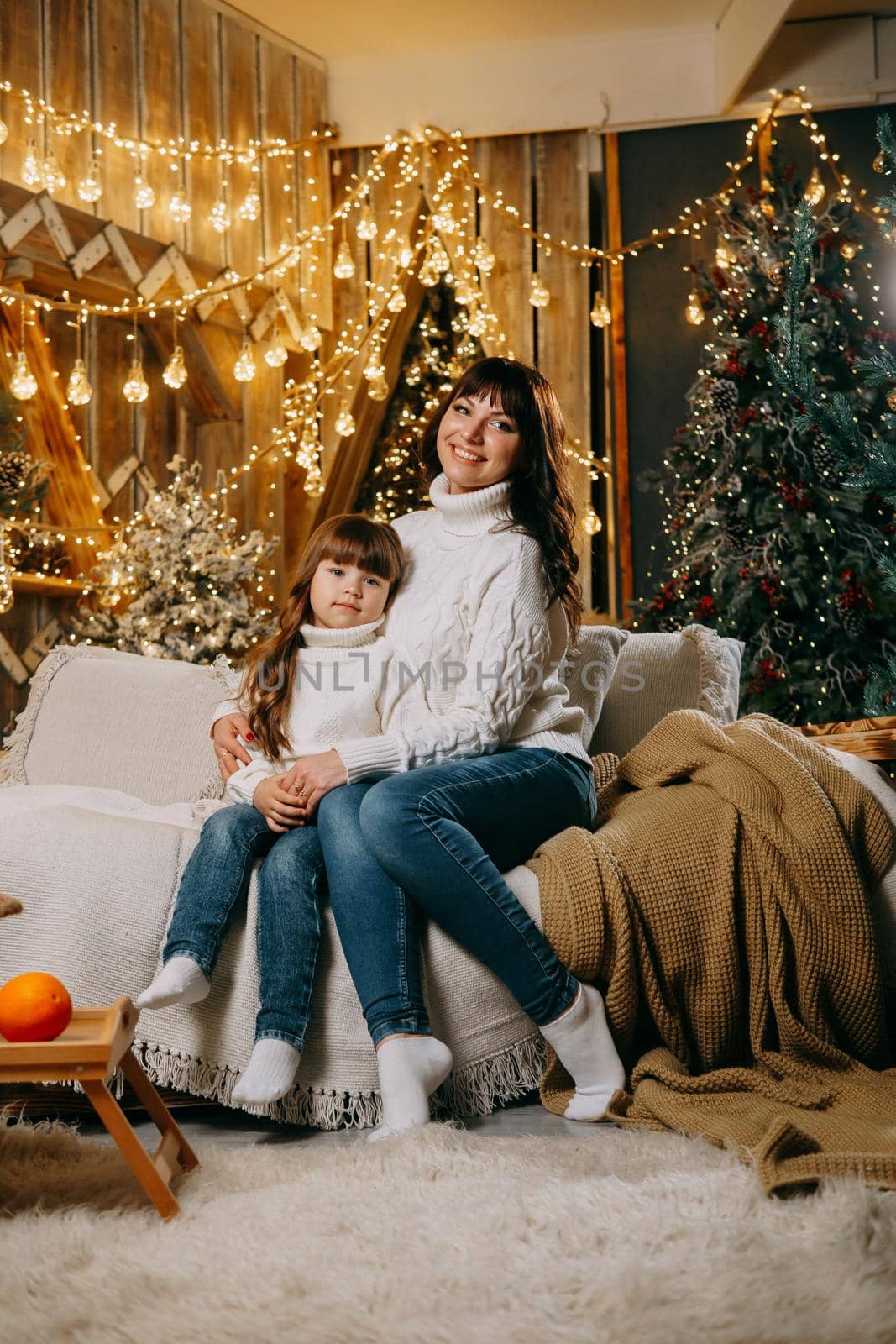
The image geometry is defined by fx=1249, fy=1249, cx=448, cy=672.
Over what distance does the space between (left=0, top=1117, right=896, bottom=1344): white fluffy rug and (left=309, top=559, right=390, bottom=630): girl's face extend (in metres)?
0.97

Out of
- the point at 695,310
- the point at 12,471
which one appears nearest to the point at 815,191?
the point at 695,310

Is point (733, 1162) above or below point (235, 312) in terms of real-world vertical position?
below

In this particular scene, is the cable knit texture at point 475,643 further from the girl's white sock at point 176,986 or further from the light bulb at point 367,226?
the light bulb at point 367,226

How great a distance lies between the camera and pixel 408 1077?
1759 millimetres

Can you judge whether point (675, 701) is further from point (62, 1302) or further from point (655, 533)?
point (655, 533)

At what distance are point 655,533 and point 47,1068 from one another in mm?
3880

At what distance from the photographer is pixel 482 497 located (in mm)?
2312

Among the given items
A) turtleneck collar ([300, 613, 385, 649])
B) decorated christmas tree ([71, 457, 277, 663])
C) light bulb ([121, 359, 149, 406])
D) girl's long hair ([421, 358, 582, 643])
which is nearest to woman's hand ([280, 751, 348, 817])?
turtleneck collar ([300, 613, 385, 649])

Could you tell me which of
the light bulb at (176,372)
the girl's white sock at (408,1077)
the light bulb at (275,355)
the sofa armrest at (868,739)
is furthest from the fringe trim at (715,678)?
the light bulb at (275,355)

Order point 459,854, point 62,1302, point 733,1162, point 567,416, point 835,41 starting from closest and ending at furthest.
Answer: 1. point 62,1302
2. point 733,1162
3. point 459,854
4. point 835,41
5. point 567,416

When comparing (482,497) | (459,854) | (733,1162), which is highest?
(482,497)

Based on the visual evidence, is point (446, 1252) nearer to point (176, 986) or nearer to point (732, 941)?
point (176, 986)

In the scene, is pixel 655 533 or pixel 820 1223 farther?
pixel 655 533

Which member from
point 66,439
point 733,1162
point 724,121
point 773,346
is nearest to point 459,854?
point 733,1162
